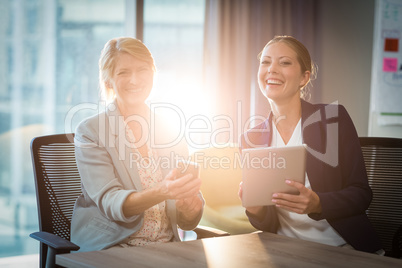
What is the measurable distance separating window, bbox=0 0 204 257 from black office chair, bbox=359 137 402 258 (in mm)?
2064

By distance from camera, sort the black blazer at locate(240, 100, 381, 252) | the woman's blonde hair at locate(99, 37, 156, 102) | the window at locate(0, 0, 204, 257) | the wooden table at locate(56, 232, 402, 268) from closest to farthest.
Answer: the wooden table at locate(56, 232, 402, 268)
the black blazer at locate(240, 100, 381, 252)
the woman's blonde hair at locate(99, 37, 156, 102)
the window at locate(0, 0, 204, 257)

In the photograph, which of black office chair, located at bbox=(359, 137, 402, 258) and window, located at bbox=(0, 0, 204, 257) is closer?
black office chair, located at bbox=(359, 137, 402, 258)

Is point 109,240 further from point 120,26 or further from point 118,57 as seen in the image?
point 120,26

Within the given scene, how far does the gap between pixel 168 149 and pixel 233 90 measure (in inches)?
78.7

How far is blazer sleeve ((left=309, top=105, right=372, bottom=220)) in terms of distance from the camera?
1.68 metres

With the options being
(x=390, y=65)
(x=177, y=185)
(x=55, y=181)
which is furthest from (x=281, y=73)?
(x=390, y=65)

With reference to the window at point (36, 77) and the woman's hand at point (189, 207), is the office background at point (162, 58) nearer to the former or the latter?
the window at point (36, 77)

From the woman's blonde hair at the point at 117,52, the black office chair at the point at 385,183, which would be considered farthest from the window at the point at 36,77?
the black office chair at the point at 385,183

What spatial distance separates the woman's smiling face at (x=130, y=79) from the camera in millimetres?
1823

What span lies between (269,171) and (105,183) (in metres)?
0.60

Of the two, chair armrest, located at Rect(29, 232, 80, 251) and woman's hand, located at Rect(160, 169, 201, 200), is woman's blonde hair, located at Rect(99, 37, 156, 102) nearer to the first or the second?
woman's hand, located at Rect(160, 169, 201, 200)

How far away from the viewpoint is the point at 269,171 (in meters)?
1.56

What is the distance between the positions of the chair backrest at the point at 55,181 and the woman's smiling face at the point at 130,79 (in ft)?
1.03

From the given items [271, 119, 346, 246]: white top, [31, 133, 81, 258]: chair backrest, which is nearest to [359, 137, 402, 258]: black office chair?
[271, 119, 346, 246]: white top
